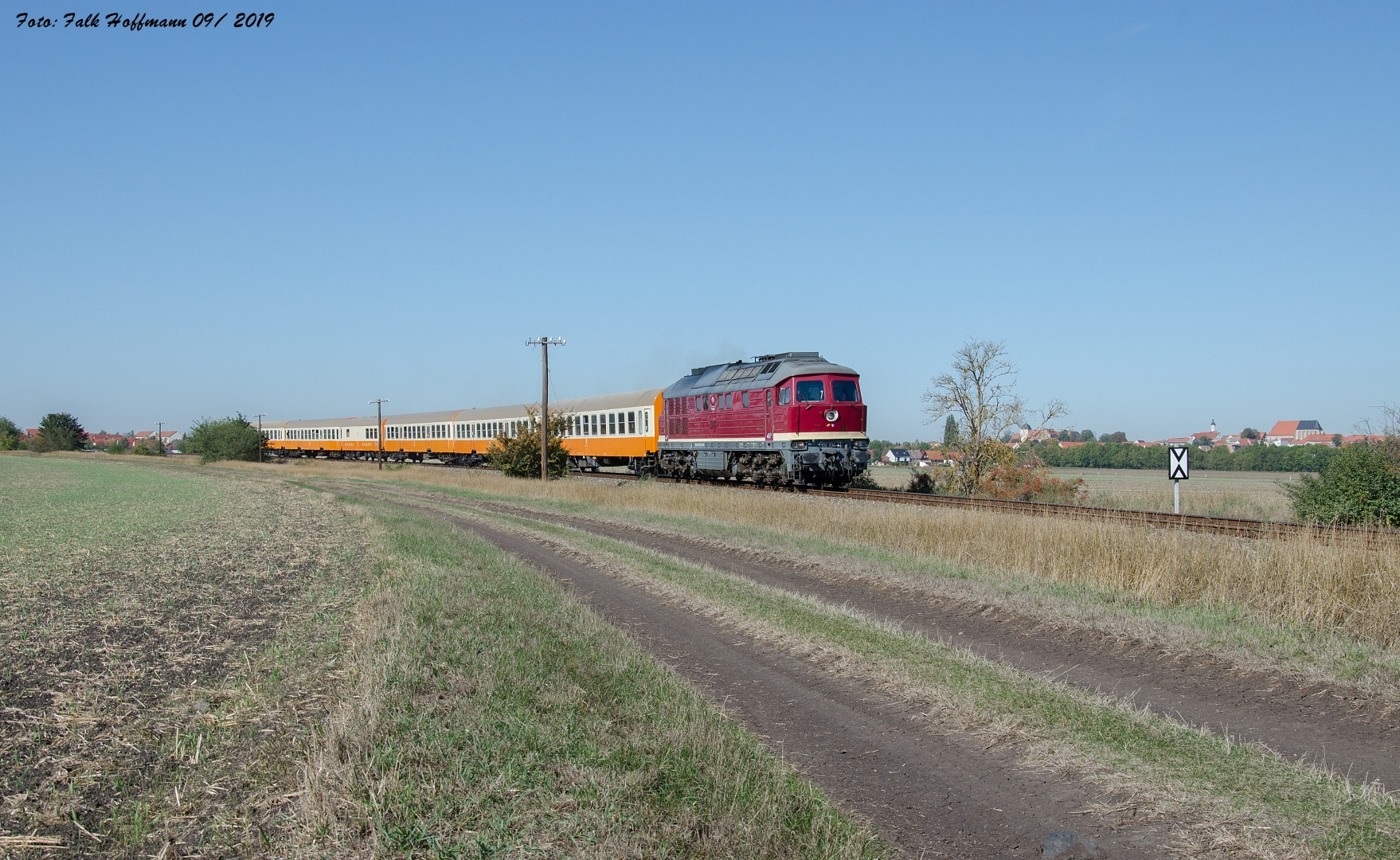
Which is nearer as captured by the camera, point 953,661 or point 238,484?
point 953,661

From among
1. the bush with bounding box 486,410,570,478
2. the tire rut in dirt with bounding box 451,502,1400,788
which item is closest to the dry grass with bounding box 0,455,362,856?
the tire rut in dirt with bounding box 451,502,1400,788

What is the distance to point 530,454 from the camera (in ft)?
139

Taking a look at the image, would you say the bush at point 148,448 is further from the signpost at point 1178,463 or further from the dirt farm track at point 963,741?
the dirt farm track at point 963,741

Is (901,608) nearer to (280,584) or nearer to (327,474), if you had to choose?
(280,584)

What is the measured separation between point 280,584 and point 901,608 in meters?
8.82

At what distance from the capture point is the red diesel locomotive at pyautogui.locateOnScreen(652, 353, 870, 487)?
88.2 ft

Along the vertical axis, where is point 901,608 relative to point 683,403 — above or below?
below

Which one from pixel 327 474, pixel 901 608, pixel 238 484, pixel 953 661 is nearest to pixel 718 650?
pixel 953 661

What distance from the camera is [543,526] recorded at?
22984 mm

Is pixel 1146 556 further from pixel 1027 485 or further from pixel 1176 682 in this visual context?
pixel 1027 485

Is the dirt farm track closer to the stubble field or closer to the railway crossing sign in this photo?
the stubble field

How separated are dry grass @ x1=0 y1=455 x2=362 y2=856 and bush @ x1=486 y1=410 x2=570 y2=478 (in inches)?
995

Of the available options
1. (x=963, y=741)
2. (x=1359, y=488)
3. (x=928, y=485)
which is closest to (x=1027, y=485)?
(x=928, y=485)

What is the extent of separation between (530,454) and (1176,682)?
36616mm
